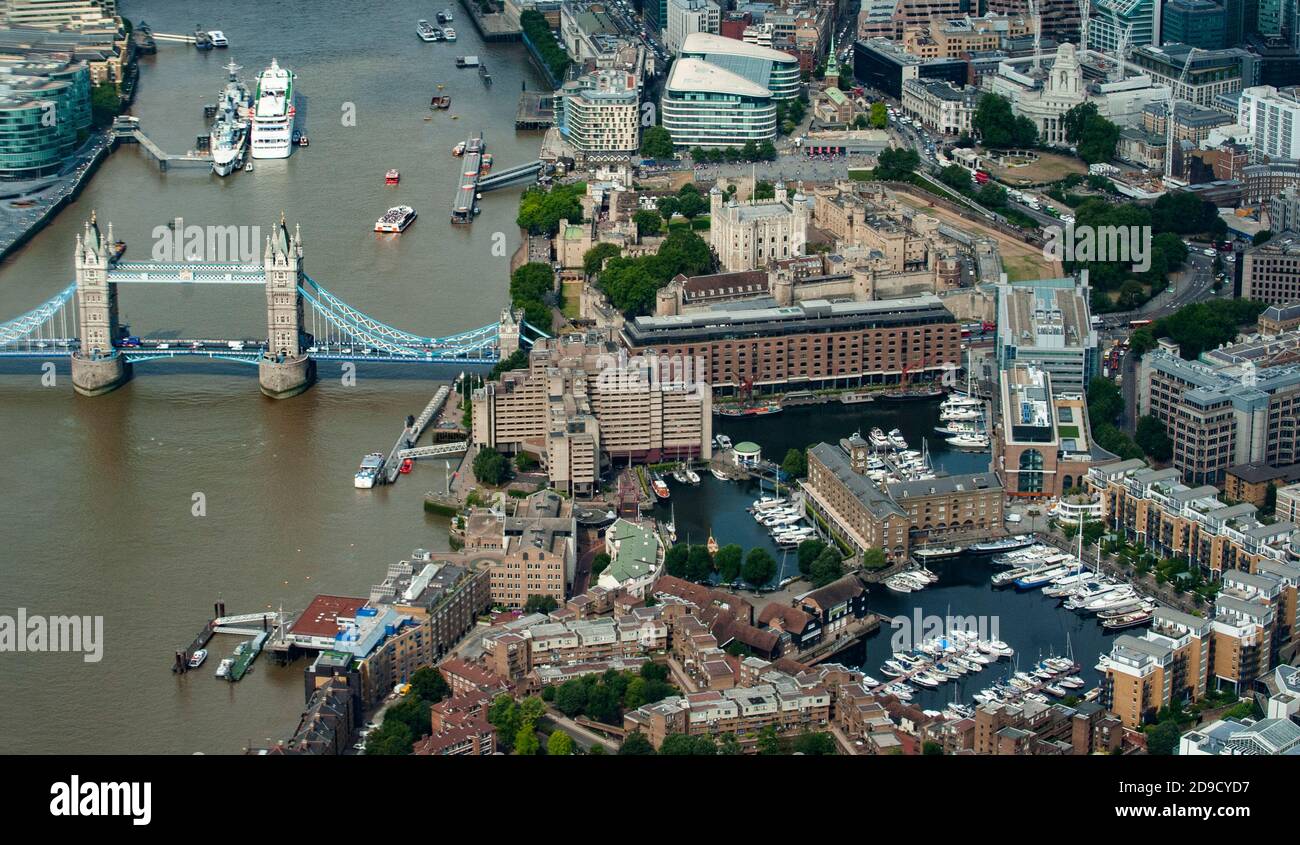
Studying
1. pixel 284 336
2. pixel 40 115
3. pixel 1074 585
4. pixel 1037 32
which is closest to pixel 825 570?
pixel 1074 585

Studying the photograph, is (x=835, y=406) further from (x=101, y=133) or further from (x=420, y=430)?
(x=101, y=133)

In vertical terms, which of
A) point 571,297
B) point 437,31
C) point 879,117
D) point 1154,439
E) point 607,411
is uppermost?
point 437,31

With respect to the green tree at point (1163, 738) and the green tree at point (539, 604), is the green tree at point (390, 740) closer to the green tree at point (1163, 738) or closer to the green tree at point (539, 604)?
the green tree at point (539, 604)

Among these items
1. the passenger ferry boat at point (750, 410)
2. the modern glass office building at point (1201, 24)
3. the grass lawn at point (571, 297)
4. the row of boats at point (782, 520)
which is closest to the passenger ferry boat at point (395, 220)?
the grass lawn at point (571, 297)

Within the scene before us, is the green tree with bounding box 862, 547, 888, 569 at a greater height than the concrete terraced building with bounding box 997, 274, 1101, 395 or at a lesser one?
lesser

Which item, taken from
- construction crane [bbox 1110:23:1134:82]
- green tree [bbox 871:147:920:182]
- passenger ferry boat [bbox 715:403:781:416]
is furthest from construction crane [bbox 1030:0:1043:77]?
passenger ferry boat [bbox 715:403:781:416]

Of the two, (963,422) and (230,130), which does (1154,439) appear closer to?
(963,422)

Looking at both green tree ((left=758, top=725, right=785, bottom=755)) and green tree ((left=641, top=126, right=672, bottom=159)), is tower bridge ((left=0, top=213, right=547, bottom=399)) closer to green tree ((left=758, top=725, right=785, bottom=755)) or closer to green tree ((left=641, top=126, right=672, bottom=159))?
green tree ((left=641, top=126, right=672, bottom=159))
